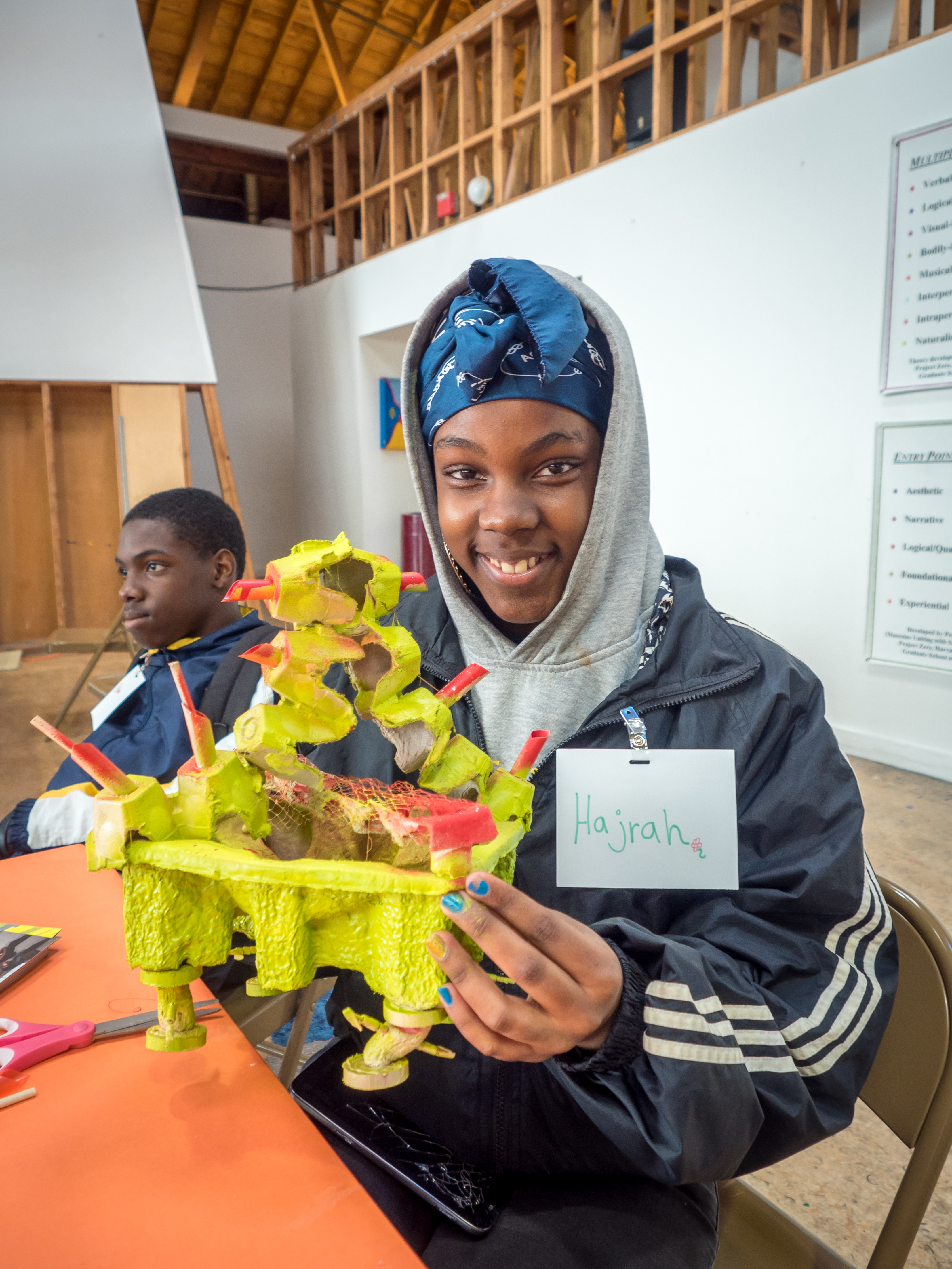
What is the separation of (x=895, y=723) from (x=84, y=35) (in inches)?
250

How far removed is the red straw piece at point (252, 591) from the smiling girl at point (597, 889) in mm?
241

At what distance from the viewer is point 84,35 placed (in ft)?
16.9

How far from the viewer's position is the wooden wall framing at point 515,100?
11.0ft

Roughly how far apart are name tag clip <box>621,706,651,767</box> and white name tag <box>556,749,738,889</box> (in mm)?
37

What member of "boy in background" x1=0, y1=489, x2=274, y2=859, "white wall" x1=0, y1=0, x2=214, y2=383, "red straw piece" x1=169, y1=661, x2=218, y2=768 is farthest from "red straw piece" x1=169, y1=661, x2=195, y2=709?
"white wall" x1=0, y1=0, x2=214, y2=383

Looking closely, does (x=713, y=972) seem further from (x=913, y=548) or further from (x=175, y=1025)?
(x=913, y=548)

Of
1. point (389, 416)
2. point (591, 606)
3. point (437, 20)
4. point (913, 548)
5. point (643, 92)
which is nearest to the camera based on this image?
point (591, 606)

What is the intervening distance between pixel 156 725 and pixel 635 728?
3.88 feet

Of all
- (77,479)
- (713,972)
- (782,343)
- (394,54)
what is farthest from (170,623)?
(394,54)

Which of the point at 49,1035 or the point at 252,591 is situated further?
the point at 49,1035

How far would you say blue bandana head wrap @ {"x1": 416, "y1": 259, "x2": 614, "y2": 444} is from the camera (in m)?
0.84

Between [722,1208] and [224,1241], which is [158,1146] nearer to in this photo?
[224,1241]

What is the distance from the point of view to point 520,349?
855mm

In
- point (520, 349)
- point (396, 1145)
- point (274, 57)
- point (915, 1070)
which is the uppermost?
point (274, 57)
